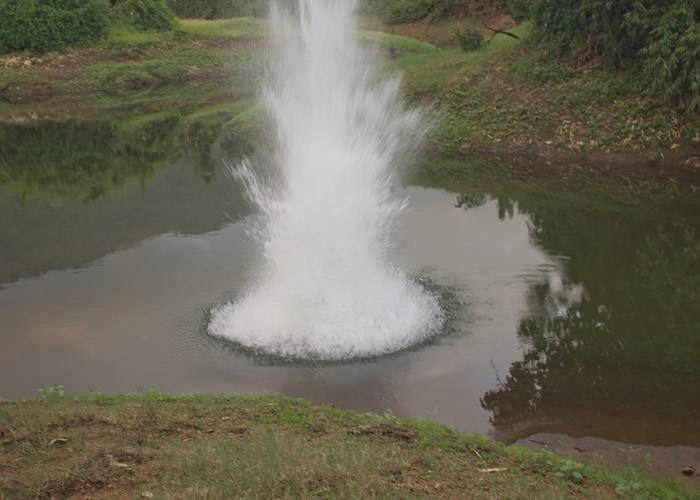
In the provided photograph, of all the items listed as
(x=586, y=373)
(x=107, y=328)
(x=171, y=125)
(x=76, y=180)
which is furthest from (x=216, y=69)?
(x=586, y=373)

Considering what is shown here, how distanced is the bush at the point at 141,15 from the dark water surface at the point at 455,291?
23.4 meters

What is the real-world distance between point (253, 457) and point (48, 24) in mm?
40933

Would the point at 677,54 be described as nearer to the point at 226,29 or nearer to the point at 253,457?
the point at 253,457

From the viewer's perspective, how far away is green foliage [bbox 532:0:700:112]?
82.5 ft

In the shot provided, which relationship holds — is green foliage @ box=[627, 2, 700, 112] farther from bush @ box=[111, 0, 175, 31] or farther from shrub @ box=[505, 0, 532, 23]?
bush @ box=[111, 0, 175, 31]

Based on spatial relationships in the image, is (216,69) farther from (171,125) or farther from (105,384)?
(105,384)

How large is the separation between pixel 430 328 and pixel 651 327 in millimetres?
4237

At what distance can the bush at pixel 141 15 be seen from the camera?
46906 millimetres

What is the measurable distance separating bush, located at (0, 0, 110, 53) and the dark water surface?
19421mm

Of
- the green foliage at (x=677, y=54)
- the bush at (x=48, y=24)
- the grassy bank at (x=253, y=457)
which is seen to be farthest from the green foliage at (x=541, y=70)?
the bush at (x=48, y=24)

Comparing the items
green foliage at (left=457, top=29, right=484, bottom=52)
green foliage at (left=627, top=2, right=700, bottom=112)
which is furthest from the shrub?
green foliage at (left=627, top=2, right=700, bottom=112)

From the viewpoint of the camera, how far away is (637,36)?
27.5 metres

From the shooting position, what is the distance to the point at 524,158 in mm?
27781

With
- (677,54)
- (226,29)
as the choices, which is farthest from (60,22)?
(677,54)
